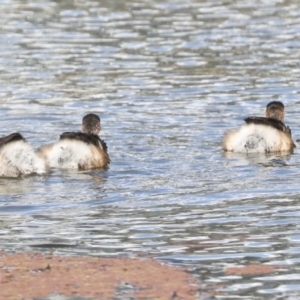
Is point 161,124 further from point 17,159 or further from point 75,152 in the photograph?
point 17,159

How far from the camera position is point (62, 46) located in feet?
77.6

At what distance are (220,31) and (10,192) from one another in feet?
44.9

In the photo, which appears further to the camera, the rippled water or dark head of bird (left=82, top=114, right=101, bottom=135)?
dark head of bird (left=82, top=114, right=101, bottom=135)

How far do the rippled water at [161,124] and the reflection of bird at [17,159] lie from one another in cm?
14

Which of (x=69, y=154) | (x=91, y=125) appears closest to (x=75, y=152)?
(x=69, y=154)

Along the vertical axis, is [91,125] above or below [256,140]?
above

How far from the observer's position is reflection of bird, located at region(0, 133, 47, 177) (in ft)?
42.6

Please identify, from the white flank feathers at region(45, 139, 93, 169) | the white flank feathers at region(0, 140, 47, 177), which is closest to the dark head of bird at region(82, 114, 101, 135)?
the white flank feathers at region(45, 139, 93, 169)

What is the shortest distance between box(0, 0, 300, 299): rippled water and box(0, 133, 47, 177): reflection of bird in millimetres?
140

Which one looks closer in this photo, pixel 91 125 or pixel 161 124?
pixel 91 125

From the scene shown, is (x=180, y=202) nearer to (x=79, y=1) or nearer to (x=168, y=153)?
(x=168, y=153)

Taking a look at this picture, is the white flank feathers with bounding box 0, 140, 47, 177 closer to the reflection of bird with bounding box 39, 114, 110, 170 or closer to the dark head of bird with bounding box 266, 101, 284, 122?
the reflection of bird with bounding box 39, 114, 110, 170

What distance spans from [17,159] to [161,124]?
3.80 m

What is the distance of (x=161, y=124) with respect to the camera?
648 inches
